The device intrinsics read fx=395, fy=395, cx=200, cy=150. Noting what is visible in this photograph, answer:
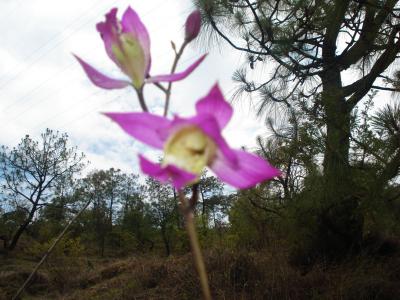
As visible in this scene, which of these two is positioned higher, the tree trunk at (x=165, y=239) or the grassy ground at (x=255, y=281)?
the tree trunk at (x=165, y=239)

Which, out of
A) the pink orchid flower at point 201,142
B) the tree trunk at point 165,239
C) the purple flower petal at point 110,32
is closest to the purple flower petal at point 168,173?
the pink orchid flower at point 201,142

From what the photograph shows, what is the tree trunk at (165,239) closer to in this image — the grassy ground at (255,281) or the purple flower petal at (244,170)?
the grassy ground at (255,281)

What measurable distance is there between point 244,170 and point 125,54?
0.12 meters

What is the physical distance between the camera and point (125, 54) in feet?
0.86

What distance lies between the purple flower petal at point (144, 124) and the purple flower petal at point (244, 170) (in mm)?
34

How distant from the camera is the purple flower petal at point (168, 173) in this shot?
18 cm

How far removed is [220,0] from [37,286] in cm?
713

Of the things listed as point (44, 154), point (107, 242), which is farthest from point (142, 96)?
point (107, 242)

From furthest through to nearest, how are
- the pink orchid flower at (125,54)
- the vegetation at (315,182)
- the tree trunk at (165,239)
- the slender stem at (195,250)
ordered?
the tree trunk at (165,239) < the vegetation at (315,182) < the pink orchid flower at (125,54) < the slender stem at (195,250)

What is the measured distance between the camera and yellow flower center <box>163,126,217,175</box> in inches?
8.3

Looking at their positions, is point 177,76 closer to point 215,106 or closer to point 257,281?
point 215,106

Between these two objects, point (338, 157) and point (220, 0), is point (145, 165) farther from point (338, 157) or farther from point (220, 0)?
point (220, 0)

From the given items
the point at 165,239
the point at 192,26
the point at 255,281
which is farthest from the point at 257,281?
the point at 165,239

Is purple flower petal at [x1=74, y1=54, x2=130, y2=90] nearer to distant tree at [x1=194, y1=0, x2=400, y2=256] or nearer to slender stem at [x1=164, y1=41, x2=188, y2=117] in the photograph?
slender stem at [x1=164, y1=41, x2=188, y2=117]
